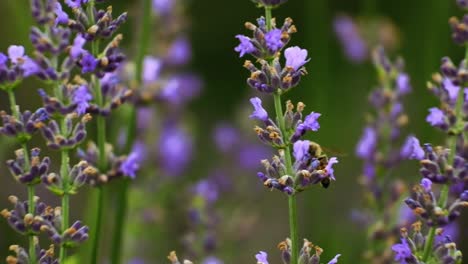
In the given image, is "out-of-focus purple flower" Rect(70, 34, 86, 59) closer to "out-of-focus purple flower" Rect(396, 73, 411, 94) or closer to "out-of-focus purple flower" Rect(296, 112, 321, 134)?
"out-of-focus purple flower" Rect(296, 112, 321, 134)

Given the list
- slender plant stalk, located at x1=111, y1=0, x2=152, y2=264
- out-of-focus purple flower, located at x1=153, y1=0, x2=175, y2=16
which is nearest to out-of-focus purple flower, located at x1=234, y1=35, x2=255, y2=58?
slender plant stalk, located at x1=111, y1=0, x2=152, y2=264

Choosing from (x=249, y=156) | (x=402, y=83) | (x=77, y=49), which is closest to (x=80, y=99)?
(x=77, y=49)

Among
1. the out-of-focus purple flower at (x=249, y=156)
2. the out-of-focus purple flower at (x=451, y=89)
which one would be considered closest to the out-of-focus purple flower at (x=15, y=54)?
the out-of-focus purple flower at (x=451, y=89)

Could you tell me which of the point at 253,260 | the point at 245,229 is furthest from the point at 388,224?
the point at 253,260

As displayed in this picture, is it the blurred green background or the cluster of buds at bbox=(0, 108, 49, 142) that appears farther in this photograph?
the blurred green background

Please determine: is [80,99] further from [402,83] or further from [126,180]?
[402,83]

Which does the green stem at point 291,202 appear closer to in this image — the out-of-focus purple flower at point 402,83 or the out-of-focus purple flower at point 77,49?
the out-of-focus purple flower at point 77,49
